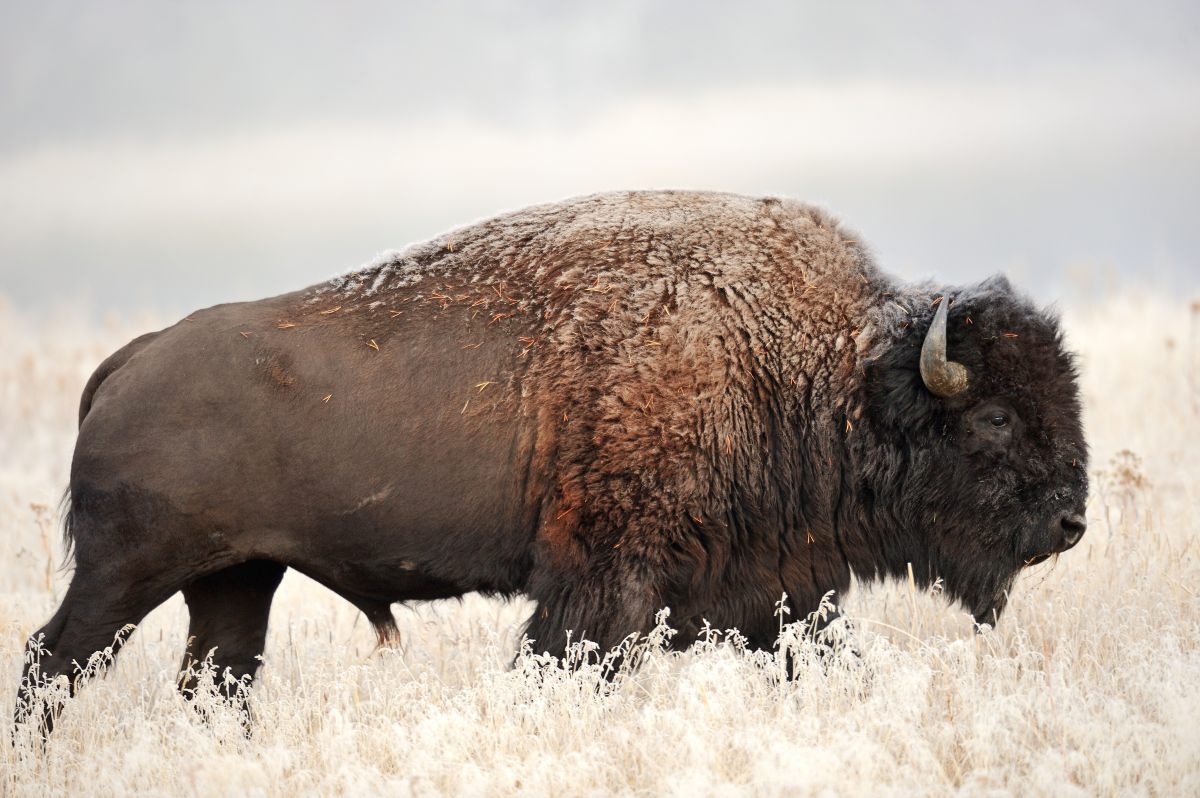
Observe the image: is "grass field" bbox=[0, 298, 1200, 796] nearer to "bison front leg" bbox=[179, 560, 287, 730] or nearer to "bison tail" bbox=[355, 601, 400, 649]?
"bison tail" bbox=[355, 601, 400, 649]

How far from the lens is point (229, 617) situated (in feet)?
17.9

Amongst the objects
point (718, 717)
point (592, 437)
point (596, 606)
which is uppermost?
point (592, 437)

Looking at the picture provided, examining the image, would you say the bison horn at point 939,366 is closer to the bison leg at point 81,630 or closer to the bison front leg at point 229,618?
the bison front leg at point 229,618

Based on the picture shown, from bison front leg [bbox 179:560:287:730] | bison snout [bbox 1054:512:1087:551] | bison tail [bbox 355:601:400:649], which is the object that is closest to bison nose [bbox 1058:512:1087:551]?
bison snout [bbox 1054:512:1087:551]

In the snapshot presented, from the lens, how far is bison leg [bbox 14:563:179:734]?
4840mm

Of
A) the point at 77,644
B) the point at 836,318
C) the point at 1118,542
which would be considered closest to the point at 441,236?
the point at 836,318

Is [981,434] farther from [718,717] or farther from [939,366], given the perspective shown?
[718,717]

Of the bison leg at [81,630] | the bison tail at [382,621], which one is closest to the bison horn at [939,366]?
the bison tail at [382,621]

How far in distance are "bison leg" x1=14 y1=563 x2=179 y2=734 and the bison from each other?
0.5 inches

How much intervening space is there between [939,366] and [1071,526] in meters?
0.89

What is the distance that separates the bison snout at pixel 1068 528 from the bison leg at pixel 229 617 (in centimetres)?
341

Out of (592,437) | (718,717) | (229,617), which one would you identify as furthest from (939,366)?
(229,617)

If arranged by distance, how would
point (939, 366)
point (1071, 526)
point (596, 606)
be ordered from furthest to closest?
point (1071, 526) < point (939, 366) < point (596, 606)

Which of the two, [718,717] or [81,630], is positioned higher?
Result: [81,630]
